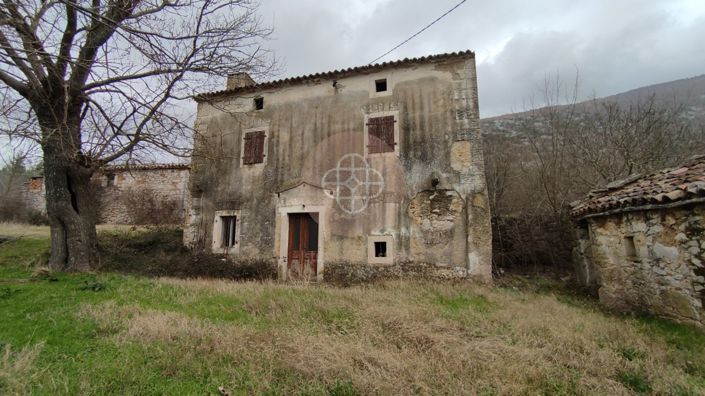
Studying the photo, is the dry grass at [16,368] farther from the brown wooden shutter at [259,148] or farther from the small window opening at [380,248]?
the brown wooden shutter at [259,148]

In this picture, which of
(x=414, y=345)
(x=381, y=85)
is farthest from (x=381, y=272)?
(x=381, y=85)

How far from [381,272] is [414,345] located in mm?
5241

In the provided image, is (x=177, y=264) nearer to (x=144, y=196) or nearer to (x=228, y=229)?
(x=228, y=229)

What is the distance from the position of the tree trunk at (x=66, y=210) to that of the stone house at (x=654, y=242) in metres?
12.0

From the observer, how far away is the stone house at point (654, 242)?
5.14 metres

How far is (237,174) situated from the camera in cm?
1122

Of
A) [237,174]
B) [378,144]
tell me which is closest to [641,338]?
[378,144]

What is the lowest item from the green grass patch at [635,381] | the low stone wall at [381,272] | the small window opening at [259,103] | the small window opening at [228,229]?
the green grass patch at [635,381]

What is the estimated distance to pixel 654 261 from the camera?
588 cm

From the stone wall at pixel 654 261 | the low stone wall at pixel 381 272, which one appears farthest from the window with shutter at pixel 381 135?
the stone wall at pixel 654 261

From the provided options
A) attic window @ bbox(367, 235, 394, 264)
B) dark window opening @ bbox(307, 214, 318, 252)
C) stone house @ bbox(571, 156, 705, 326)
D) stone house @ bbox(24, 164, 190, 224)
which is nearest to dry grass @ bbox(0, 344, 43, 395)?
dark window opening @ bbox(307, 214, 318, 252)

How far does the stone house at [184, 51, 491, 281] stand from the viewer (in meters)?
9.09

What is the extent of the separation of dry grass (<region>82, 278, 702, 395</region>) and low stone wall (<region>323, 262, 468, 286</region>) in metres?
2.51

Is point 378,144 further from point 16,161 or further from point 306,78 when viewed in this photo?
point 16,161
